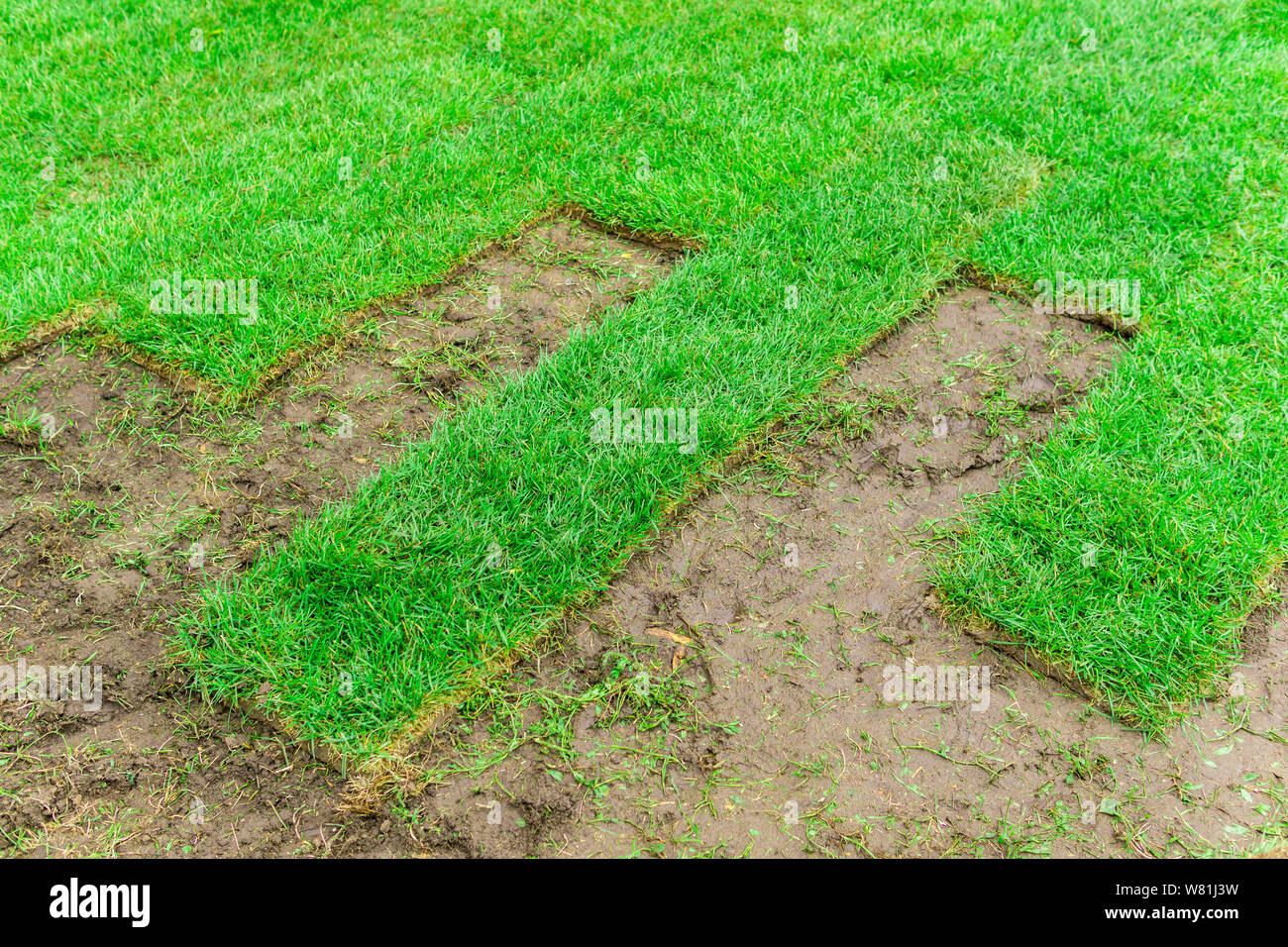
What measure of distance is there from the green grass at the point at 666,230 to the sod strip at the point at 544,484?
1 centimetres

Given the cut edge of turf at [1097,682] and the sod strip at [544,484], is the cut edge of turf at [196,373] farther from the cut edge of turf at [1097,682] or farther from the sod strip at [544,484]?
the cut edge of turf at [1097,682]

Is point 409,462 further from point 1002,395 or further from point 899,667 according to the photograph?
point 1002,395

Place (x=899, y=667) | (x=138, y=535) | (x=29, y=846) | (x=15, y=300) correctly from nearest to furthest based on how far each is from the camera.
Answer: (x=29, y=846) → (x=899, y=667) → (x=138, y=535) → (x=15, y=300)

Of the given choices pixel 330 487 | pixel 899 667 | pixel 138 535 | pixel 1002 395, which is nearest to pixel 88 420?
pixel 138 535

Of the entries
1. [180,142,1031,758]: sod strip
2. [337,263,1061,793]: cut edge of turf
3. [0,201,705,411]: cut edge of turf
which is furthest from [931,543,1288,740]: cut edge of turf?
[0,201,705,411]: cut edge of turf

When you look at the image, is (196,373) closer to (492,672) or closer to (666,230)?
(492,672)

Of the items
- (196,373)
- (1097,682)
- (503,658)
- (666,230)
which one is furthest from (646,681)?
(666,230)

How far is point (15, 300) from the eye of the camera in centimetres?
364

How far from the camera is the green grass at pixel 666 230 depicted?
110 inches

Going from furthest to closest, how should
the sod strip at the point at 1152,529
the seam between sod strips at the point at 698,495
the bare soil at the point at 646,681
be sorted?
the sod strip at the point at 1152,529, the seam between sod strips at the point at 698,495, the bare soil at the point at 646,681

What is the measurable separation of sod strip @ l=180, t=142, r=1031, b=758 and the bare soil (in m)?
0.12

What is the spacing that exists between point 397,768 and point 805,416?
1.92 meters

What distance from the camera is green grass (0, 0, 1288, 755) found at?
9.20ft

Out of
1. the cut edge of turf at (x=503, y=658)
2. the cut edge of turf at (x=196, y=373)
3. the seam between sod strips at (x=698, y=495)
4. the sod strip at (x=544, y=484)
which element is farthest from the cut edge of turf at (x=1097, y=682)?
the cut edge of turf at (x=196, y=373)
